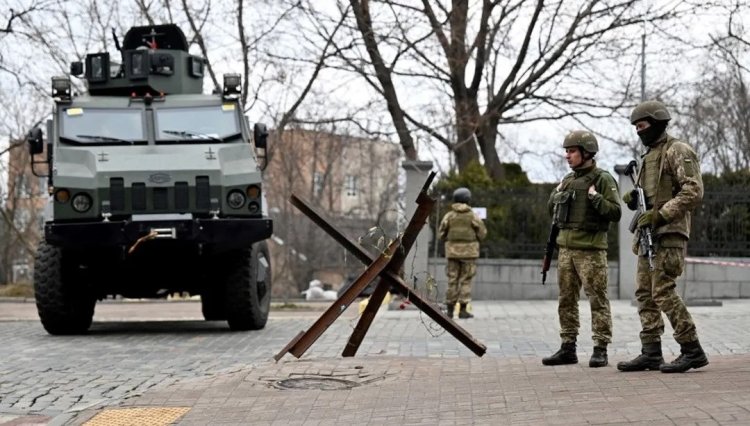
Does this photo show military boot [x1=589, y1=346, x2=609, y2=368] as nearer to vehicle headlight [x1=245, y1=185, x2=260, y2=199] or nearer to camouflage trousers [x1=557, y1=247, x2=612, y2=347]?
camouflage trousers [x1=557, y1=247, x2=612, y2=347]

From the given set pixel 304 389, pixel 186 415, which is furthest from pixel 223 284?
pixel 186 415

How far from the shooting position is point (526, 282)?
2220 centimetres

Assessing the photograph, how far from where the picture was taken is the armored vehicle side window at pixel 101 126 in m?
13.7

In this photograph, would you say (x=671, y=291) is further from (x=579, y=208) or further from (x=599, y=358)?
(x=579, y=208)

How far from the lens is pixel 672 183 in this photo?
845 centimetres

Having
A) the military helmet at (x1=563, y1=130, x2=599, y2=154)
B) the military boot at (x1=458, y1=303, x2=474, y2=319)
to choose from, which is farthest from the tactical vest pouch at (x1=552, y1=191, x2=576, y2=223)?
the military boot at (x1=458, y1=303, x2=474, y2=319)

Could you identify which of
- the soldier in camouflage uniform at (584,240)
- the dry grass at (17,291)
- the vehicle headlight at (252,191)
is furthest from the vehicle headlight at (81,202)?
the dry grass at (17,291)

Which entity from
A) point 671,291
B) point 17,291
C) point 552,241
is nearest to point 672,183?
point 671,291

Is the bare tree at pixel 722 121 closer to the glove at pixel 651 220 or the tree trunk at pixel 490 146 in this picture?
the tree trunk at pixel 490 146

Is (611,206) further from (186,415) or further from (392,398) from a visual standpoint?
(186,415)

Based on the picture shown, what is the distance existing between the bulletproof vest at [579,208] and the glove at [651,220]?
716 millimetres

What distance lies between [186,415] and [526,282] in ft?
50.1

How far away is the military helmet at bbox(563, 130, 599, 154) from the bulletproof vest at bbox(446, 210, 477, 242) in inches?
255

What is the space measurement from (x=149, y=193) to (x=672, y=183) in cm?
645
